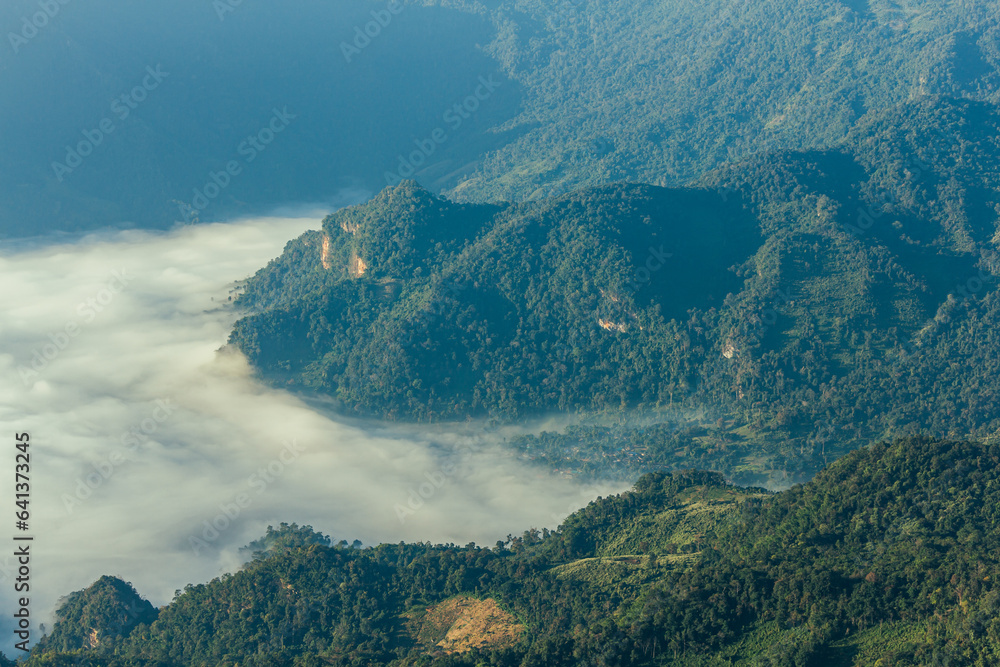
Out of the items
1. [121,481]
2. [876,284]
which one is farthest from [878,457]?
[121,481]

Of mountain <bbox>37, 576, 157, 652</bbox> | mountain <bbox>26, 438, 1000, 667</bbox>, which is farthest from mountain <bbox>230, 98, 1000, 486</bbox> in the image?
mountain <bbox>37, 576, 157, 652</bbox>

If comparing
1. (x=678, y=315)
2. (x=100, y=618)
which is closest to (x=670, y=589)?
(x=100, y=618)

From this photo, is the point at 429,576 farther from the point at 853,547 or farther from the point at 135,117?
the point at 135,117

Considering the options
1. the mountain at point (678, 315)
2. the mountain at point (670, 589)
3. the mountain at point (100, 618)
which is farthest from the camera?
the mountain at point (678, 315)

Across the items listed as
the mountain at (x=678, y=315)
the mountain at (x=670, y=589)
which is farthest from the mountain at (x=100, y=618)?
the mountain at (x=678, y=315)

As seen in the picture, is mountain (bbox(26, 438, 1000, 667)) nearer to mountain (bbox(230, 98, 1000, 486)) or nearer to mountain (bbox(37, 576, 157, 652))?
mountain (bbox(37, 576, 157, 652))

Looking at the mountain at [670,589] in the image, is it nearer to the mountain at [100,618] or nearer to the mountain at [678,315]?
the mountain at [100,618]
